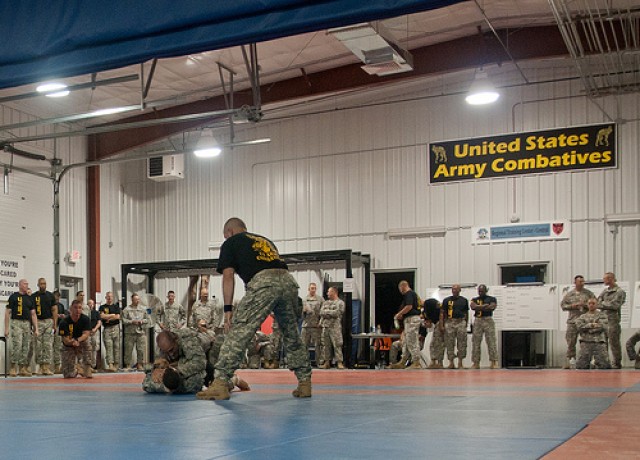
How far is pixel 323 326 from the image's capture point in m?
19.4

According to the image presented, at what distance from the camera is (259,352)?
20.6 metres

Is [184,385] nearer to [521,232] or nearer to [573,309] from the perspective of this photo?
[573,309]

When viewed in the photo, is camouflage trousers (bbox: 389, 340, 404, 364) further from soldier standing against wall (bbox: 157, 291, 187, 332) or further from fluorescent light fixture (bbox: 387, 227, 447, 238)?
soldier standing against wall (bbox: 157, 291, 187, 332)

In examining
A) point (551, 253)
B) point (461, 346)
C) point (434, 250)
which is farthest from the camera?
point (434, 250)

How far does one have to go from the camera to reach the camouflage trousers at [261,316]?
6.55m

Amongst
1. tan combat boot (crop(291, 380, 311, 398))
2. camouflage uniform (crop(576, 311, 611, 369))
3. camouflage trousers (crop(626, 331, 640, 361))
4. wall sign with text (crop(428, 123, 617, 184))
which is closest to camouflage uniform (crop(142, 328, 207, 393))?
tan combat boot (crop(291, 380, 311, 398))

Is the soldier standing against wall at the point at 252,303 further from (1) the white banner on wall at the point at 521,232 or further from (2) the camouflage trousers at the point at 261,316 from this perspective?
(1) the white banner on wall at the point at 521,232

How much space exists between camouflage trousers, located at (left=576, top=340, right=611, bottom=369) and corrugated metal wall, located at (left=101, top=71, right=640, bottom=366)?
8.66 ft

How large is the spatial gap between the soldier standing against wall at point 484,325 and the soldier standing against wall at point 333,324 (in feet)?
10.5

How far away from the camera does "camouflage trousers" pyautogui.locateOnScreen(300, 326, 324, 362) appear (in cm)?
1980

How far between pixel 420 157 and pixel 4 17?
1930 centimetres

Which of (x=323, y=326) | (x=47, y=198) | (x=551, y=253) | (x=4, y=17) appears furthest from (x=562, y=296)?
(x=4, y=17)

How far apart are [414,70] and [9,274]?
37.0 feet

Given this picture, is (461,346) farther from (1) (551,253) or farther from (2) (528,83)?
(2) (528,83)
